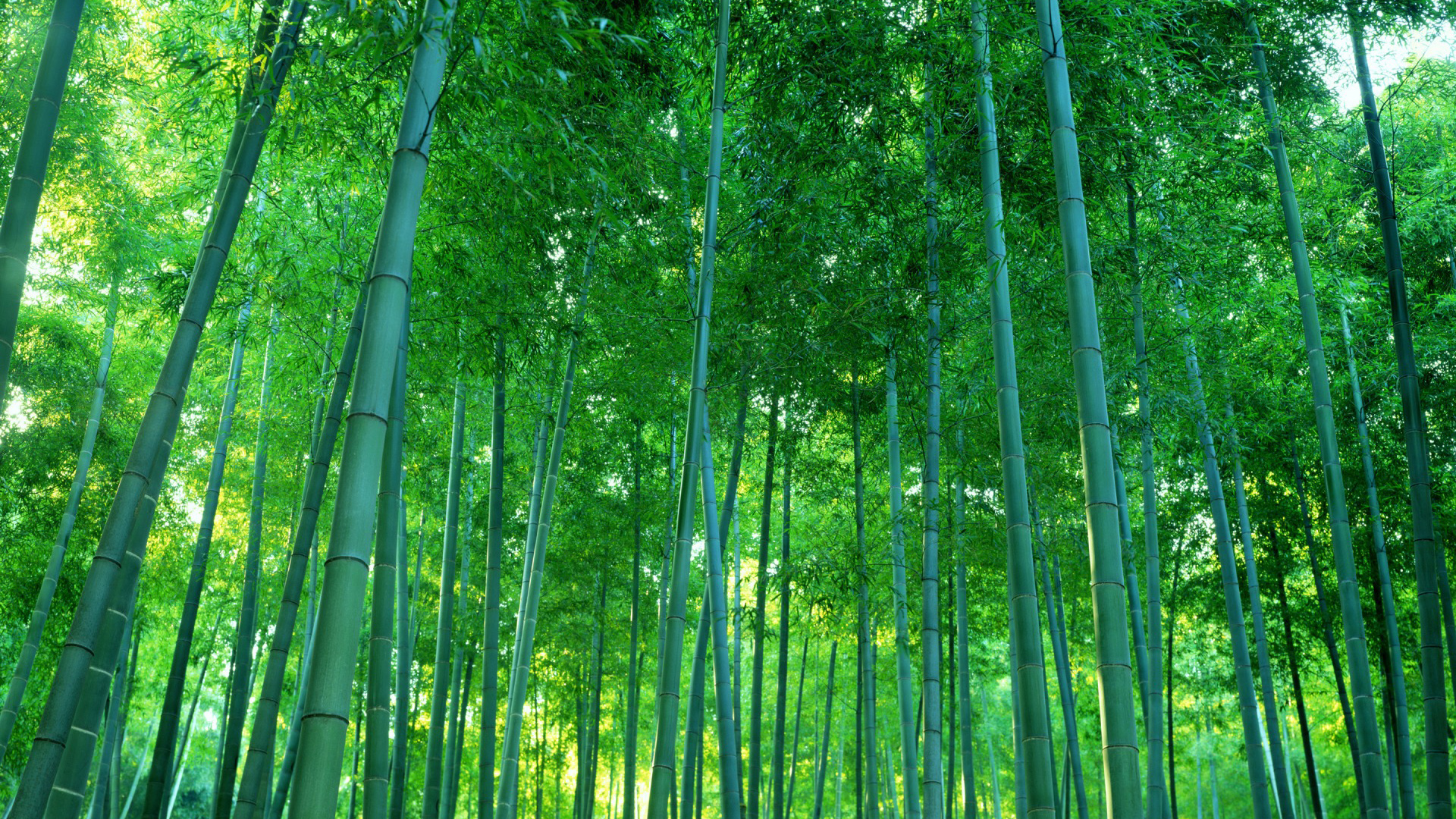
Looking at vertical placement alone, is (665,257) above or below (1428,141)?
below

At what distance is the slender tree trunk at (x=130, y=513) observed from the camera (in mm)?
2611

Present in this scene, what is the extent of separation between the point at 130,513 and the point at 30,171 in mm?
990

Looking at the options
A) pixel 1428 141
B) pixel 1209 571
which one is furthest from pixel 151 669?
pixel 1428 141

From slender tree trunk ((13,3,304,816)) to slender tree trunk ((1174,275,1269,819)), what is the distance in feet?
15.8

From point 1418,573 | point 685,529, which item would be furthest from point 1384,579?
point 685,529

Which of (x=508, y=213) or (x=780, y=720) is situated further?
(x=780, y=720)

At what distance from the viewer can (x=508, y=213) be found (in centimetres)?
454

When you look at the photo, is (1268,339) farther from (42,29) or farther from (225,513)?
(225,513)

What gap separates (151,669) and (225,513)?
339 inches

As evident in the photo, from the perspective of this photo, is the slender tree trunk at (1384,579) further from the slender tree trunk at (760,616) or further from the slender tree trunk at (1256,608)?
the slender tree trunk at (760,616)

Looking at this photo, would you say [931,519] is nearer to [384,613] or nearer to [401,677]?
[384,613]

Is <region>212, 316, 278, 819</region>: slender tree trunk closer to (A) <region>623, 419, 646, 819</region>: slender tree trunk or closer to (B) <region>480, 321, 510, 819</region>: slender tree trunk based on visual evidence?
(B) <region>480, 321, 510, 819</region>: slender tree trunk

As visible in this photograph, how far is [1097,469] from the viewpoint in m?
2.71

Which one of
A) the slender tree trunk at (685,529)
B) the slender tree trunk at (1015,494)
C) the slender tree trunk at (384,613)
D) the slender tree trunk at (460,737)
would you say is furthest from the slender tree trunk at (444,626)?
the slender tree trunk at (1015,494)
